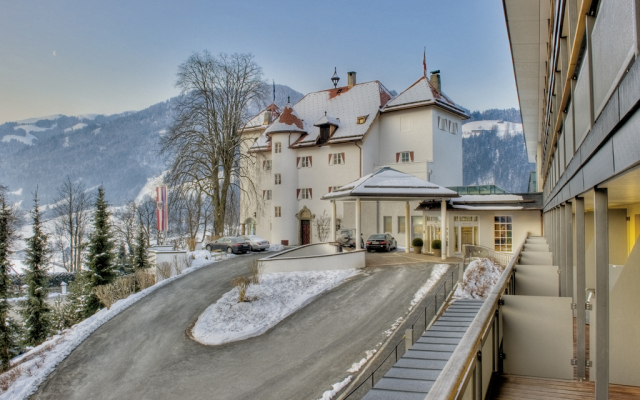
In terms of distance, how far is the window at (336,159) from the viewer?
4064 cm

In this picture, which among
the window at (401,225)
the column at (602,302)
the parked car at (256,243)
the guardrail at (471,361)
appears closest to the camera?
the guardrail at (471,361)

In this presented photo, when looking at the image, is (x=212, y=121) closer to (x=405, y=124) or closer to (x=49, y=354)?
(x=405, y=124)

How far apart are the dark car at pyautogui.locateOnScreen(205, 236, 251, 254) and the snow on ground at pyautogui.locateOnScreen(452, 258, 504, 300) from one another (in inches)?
682

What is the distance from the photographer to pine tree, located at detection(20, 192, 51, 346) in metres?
26.8

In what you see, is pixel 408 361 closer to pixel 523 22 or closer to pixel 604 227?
pixel 604 227

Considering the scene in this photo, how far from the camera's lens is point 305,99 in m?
49.1

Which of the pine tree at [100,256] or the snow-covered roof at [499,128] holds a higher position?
the snow-covered roof at [499,128]

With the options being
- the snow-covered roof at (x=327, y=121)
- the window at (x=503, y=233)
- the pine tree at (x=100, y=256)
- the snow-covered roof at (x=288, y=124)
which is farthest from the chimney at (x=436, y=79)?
the pine tree at (x=100, y=256)

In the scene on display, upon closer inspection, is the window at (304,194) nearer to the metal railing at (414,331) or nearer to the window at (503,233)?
the window at (503,233)

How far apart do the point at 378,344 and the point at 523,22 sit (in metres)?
9.60

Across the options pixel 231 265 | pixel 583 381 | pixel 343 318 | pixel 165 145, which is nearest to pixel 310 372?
pixel 343 318

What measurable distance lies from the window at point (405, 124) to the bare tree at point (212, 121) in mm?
12579

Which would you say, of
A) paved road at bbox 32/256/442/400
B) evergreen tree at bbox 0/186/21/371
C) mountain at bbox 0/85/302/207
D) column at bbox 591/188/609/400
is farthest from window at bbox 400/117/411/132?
mountain at bbox 0/85/302/207

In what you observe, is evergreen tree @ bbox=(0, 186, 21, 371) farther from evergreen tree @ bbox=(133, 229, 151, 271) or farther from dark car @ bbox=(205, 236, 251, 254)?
dark car @ bbox=(205, 236, 251, 254)
